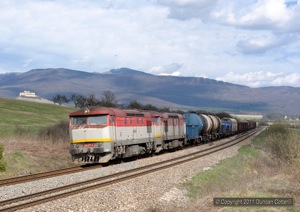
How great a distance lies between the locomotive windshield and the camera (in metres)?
25.8

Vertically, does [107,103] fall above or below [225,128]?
above

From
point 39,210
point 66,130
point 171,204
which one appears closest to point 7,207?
point 39,210

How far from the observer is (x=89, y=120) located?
85.5 feet

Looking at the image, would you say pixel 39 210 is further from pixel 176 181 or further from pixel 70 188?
pixel 176 181

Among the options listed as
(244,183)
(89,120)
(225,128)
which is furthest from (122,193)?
(225,128)

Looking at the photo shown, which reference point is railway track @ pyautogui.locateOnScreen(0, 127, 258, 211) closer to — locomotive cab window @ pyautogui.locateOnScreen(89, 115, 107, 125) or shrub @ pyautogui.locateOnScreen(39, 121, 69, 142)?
locomotive cab window @ pyautogui.locateOnScreen(89, 115, 107, 125)

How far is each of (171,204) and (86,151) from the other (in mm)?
10873

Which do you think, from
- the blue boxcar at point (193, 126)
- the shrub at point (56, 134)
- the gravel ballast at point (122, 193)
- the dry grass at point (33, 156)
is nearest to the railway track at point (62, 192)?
the gravel ballast at point (122, 193)

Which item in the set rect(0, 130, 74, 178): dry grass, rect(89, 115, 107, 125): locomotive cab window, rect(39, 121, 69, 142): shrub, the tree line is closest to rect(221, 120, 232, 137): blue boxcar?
the tree line

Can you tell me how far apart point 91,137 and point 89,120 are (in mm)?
1131

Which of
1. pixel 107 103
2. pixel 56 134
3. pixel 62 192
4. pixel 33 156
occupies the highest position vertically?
pixel 107 103

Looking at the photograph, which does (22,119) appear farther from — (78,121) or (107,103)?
(78,121)

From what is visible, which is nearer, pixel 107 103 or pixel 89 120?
pixel 89 120

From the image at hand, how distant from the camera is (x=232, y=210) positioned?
41.4 ft
